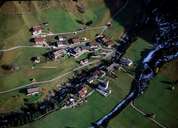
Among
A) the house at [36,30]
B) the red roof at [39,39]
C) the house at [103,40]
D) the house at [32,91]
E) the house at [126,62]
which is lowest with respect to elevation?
the house at [32,91]

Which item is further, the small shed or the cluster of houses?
the cluster of houses

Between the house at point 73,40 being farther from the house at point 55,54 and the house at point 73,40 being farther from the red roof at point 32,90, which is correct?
the red roof at point 32,90

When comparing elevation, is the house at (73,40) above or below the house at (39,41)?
below

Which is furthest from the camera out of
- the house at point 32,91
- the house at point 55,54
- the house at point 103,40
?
the house at point 103,40

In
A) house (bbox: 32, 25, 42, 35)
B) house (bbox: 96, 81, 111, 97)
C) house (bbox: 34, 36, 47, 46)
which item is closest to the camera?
house (bbox: 96, 81, 111, 97)

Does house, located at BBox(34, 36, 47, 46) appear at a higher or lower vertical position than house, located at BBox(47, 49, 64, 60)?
higher

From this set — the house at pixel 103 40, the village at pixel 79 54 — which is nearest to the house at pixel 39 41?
the village at pixel 79 54

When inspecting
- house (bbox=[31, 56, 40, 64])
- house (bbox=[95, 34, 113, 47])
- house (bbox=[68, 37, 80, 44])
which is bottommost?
house (bbox=[31, 56, 40, 64])

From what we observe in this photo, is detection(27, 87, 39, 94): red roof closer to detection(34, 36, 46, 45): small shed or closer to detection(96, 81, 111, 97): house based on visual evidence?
detection(96, 81, 111, 97): house

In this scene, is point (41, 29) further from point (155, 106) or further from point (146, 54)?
point (155, 106)

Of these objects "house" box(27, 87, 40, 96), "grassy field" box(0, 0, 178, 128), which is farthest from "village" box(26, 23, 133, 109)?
"grassy field" box(0, 0, 178, 128)

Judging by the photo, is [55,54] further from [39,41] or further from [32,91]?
[32,91]

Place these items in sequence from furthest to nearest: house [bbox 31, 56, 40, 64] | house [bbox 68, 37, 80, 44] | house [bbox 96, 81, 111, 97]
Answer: house [bbox 68, 37, 80, 44]
house [bbox 31, 56, 40, 64]
house [bbox 96, 81, 111, 97]

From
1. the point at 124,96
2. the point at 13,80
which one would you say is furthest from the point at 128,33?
the point at 13,80
